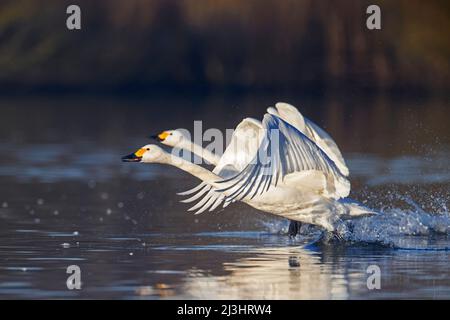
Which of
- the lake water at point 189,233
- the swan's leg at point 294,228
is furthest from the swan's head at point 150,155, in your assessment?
the swan's leg at point 294,228

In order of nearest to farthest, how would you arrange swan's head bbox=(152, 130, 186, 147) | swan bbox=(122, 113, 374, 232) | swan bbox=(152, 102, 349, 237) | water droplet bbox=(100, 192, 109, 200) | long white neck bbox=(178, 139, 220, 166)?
swan bbox=(122, 113, 374, 232), swan bbox=(152, 102, 349, 237), long white neck bbox=(178, 139, 220, 166), swan's head bbox=(152, 130, 186, 147), water droplet bbox=(100, 192, 109, 200)

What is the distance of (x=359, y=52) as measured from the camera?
47.8 metres

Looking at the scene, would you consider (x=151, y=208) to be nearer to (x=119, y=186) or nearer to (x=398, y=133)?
(x=119, y=186)

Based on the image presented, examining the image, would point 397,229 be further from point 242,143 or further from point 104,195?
point 104,195

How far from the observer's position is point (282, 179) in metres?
15.8

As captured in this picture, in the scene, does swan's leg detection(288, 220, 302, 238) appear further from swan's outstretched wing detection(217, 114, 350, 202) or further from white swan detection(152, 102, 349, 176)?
swan's outstretched wing detection(217, 114, 350, 202)

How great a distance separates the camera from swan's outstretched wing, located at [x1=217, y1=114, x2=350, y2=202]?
14906 mm

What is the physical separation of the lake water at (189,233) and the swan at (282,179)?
0.36m

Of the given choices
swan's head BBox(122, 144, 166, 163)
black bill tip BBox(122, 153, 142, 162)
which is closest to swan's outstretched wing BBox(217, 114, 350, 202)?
swan's head BBox(122, 144, 166, 163)

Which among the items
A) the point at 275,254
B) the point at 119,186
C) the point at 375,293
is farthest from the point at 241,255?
the point at 119,186

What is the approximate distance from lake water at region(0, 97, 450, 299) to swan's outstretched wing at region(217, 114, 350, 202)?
65 centimetres

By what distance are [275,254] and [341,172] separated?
1.71 m

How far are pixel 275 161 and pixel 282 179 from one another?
71 centimetres

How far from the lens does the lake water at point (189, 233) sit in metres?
12.8
